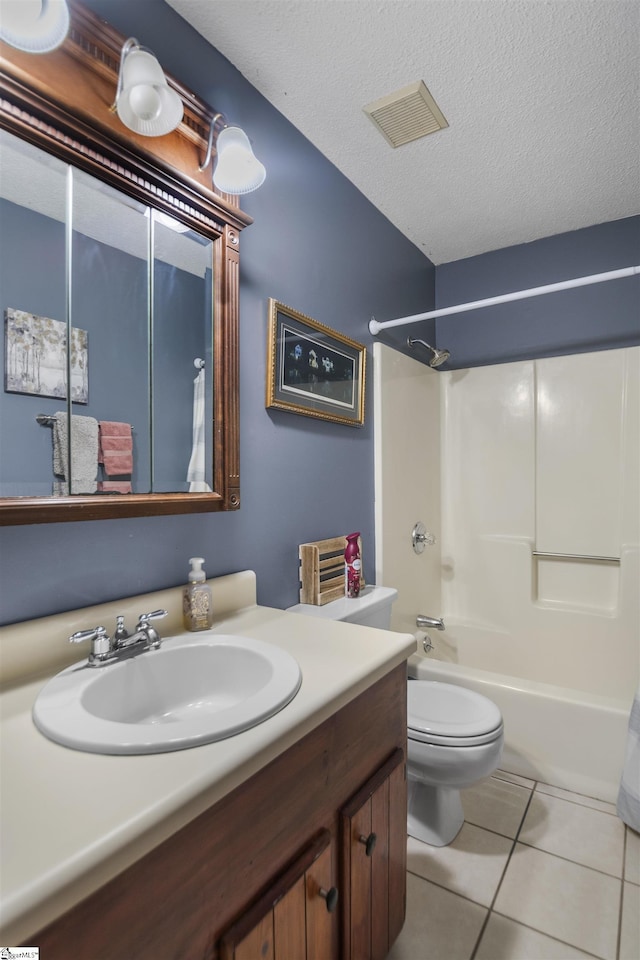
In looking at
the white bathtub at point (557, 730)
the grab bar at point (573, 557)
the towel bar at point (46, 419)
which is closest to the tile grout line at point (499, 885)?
the white bathtub at point (557, 730)

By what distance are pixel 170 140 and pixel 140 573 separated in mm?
1002

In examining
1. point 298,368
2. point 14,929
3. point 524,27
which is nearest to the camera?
point 14,929

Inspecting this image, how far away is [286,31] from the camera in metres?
1.29

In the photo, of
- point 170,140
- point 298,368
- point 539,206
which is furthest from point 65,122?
point 539,206

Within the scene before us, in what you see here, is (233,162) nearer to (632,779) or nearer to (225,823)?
(225,823)

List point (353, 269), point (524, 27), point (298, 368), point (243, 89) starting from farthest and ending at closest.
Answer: point (353, 269) → point (298, 368) → point (243, 89) → point (524, 27)

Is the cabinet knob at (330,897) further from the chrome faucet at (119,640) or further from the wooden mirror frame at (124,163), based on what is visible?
the wooden mirror frame at (124,163)

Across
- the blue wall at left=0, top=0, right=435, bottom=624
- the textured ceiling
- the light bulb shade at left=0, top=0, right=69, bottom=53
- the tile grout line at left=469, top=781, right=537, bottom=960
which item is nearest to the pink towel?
the blue wall at left=0, top=0, right=435, bottom=624

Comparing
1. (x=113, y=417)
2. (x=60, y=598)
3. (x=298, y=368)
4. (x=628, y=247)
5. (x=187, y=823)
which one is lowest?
(x=187, y=823)

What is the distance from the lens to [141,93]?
0.97 m

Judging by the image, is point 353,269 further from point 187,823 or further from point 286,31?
point 187,823

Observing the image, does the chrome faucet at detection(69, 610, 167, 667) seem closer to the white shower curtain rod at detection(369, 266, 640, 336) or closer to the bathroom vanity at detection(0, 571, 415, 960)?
the bathroom vanity at detection(0, 571, 415, 960)

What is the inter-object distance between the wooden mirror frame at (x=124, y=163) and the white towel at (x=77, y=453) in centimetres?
3

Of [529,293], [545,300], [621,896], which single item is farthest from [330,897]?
[545,300]
